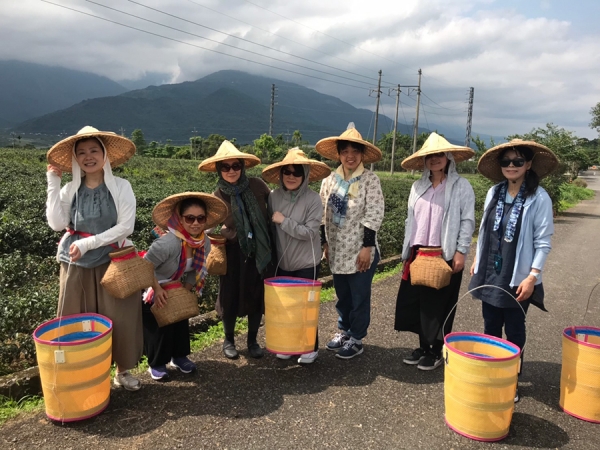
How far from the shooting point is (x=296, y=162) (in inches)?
147

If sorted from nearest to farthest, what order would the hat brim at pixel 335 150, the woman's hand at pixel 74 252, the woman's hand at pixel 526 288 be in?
1. the woman's hand at pixel 74 252
2. the woman's hand at pixel 526 288
3. the hat brim at pixel 335 150

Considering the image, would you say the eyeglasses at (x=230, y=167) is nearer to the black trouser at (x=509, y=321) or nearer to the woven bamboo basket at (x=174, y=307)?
the woven bamboo basket at (x=174, y=307)

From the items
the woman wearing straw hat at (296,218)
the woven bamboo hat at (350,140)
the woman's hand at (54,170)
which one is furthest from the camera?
the woven bamboo hat at (350,140)

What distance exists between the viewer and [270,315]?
11.8ft

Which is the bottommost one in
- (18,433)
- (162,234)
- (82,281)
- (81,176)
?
(18,433)

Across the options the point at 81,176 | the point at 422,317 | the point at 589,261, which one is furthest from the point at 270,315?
the point at 589,261

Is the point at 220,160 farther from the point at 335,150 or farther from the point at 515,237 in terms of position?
the point at 515,237

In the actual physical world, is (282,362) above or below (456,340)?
below

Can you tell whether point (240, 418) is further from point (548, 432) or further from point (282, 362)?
point (548, 432)

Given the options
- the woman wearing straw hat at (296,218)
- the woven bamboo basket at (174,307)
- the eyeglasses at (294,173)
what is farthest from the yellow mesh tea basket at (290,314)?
the eyeglasses at (294,173)

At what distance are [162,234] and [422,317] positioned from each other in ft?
7.59

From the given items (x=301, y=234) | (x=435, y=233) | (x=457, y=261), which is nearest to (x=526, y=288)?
(x=457, y=261)

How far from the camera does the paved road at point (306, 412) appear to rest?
2.90m

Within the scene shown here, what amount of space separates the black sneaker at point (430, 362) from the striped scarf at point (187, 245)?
2041 mm
